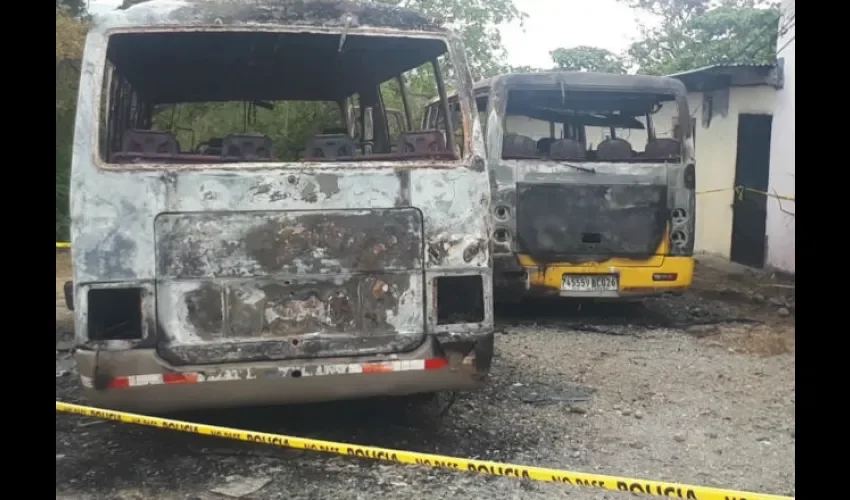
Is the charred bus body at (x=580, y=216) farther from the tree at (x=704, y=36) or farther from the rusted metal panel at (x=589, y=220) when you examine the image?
the tree at (x=704, y=36)

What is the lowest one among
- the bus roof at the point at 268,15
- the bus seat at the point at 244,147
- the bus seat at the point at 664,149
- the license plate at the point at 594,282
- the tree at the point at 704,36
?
the license plate at the point at 594,282

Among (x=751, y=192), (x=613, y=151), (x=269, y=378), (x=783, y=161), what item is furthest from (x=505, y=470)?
(x=751, y=192)

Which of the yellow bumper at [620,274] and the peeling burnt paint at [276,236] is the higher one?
the peeling burnt paint at [276,236]

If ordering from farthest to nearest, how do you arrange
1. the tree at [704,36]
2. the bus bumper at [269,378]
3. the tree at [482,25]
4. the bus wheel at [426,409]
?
1. the tree at [482,25]
2. the tree at [704,36]
3. the bus wheel at [426,409]
4. the bus bumper at [269,378]

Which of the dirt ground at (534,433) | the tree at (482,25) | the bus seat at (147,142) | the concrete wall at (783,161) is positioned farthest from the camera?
the tree at (482,25)

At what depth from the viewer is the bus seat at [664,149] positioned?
22.7 feet

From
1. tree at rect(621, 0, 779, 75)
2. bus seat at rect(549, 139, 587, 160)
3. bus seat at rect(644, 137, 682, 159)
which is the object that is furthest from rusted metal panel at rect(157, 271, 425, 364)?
tree at rect(621, 0, 779, 75)

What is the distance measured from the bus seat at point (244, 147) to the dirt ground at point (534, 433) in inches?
56.6

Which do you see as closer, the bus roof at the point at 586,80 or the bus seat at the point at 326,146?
the bus seat at the point at 326,146

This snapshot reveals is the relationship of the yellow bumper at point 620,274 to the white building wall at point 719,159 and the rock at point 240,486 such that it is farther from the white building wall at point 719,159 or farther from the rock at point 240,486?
the white building wall at point 719,159

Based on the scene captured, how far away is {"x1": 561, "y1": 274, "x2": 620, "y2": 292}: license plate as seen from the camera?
6.79 meters

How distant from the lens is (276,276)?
3604 mm

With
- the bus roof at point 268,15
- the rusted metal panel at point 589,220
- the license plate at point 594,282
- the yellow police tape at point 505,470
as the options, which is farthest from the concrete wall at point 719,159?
the yellow police tape at point 505,470
